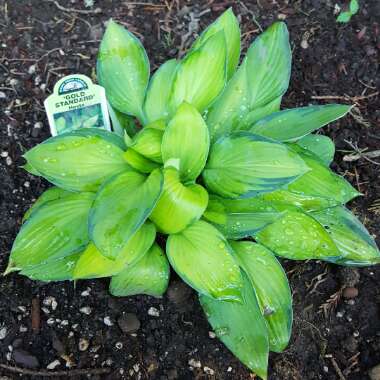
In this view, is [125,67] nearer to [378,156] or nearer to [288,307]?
[288,307]

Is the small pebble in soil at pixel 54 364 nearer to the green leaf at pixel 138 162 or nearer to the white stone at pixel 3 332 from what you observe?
the white stone at pixel 3 332

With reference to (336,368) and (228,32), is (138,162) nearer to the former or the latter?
(228,32)

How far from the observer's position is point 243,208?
1294mm

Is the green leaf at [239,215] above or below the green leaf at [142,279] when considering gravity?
above

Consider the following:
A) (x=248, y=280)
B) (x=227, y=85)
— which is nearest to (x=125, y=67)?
(x=227, y=85)

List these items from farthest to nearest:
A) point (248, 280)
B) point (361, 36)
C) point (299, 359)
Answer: point (361, 36) < point (299, 359) < point (248, 280)

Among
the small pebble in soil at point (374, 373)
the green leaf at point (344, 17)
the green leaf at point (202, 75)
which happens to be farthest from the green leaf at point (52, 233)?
the green leaf at point (344, 17)

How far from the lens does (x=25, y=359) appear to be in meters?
1.44


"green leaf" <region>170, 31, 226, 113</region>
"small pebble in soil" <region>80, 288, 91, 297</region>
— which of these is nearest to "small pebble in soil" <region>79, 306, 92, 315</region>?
"small pebble in soil" <region>80, 288, 91, 297</region>

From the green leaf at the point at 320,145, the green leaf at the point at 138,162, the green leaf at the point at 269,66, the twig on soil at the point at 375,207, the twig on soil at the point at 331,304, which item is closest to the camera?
the green leaf at the point at 138,162

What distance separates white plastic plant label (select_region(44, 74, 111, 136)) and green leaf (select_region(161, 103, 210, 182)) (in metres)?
0.32

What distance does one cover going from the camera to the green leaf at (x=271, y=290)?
1293 millimetres

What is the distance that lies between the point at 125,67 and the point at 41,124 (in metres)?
0.50

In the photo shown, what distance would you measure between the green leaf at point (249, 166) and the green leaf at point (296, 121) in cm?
15
